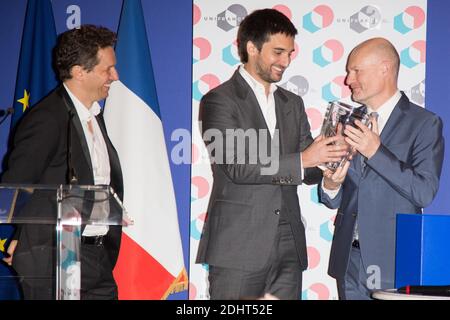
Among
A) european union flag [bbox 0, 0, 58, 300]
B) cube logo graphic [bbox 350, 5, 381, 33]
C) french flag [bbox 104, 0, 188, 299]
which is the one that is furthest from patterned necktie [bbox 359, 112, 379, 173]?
european union flag [bbox 0, 0, 58, 300]

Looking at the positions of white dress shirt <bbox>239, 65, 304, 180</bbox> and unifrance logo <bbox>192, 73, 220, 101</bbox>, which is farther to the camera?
unifrance logo <bbox>192, 73, 220, 101</bbox>

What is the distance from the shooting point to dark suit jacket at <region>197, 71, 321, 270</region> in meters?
4.77

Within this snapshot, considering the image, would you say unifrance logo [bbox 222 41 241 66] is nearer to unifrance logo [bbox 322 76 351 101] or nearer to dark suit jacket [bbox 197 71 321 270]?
dark suit jacket [bbox 197 71 321 270]

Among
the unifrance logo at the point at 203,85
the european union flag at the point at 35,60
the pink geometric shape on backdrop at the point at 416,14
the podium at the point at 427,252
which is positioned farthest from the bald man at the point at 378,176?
the european union flag at the point at 35,60

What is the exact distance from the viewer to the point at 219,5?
5047mm

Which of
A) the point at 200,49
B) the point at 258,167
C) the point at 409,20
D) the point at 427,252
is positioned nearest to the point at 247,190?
the point at 258,167

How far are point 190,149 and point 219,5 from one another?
1018 mm

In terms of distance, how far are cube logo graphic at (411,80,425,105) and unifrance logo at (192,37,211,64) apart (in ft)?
4.69

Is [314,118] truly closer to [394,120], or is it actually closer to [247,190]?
[394,120]

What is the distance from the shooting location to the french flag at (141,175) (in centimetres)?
480

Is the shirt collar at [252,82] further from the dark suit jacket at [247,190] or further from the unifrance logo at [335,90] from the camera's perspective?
the unifrance logo at [335,90]

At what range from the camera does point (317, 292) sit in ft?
16.3
